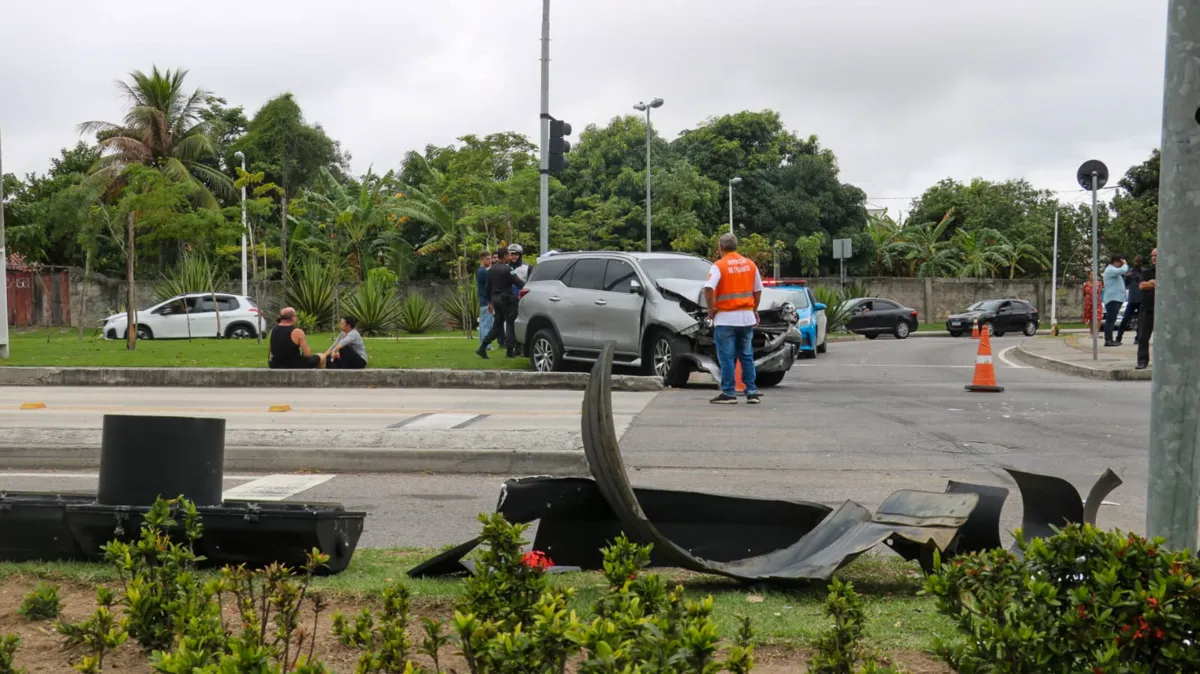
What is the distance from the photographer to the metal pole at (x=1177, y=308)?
3361 millimetres

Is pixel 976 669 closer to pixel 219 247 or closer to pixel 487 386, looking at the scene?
pixel 487 386

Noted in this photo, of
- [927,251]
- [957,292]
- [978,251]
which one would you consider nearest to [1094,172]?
[957,292]

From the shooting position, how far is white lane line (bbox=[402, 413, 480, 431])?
973cm

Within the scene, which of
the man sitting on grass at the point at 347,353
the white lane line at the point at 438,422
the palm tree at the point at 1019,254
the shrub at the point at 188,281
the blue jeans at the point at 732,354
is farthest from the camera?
the palm tree at the point at 1019,254

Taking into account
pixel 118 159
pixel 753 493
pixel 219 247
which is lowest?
pixel 753 493

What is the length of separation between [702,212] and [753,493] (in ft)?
157

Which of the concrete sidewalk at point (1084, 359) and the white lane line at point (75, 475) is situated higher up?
the concrete sidewalk at point (1084, 359)

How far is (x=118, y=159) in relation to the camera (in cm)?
4334

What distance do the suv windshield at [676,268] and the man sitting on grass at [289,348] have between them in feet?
15.6

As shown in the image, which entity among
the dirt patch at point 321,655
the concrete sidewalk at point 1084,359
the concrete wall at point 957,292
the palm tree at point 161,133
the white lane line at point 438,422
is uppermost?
the palm tree at point 161,133

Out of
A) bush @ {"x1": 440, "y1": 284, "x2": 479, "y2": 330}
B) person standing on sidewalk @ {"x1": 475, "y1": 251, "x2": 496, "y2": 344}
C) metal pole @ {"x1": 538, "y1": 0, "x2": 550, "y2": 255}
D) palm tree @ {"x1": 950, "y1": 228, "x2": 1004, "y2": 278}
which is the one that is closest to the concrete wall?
palm tree @ {"x1": 950, "y1": 228, "x2": 1004, "y2": 278}

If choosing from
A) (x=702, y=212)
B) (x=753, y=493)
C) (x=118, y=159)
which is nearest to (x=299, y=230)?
(x=118, y=159)

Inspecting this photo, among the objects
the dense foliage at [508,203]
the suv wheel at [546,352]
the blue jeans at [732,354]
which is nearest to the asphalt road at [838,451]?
the blue jeans at [732,354]

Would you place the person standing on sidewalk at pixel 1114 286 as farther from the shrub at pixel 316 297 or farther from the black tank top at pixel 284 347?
the shrub at pixel 316 297
